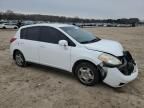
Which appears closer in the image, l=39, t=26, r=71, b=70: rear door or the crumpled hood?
the crumpled hood

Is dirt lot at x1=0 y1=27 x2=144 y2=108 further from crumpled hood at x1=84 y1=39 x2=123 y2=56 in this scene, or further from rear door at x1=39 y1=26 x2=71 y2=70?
crumpled hood at x1=84 y1=39 x2=123 y2=56

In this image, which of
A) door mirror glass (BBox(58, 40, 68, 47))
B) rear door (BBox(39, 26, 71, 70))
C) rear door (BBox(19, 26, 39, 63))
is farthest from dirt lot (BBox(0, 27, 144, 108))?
door mirror glass (BBox(58, 40, 68, 47))

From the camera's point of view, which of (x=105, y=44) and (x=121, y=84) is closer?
(x=121, y=84)

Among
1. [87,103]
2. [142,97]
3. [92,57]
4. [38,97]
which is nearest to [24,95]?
[38,97]

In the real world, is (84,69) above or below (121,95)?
above

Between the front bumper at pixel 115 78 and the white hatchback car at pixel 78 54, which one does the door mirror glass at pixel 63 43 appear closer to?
the white hatchback car at pixel 78 54

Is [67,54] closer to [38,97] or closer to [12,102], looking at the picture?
[38,97]

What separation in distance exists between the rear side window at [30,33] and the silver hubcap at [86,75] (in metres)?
2.11

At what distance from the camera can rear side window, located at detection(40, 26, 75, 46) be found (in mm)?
6223

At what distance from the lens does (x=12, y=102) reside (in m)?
4.70

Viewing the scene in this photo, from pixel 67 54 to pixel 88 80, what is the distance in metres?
0.96

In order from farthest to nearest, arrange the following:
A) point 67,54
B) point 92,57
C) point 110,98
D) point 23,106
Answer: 1. point 67,54
2. point 92,57
3. point 110,98
4. point 23,106

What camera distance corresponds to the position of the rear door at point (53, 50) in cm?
603

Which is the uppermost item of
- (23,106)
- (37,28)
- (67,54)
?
(37,28)
